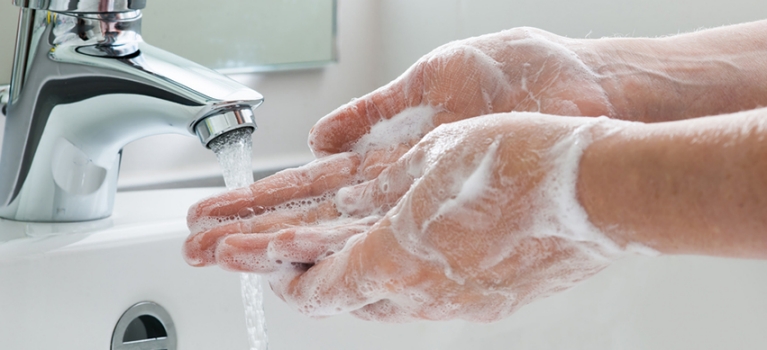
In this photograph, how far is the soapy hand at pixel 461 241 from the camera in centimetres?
42

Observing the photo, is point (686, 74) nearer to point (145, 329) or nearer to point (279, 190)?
point (279, 190)

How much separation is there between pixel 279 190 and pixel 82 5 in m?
0.21

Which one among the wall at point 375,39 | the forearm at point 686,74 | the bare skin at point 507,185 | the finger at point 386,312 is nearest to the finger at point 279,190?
the bare skin at point 507,185

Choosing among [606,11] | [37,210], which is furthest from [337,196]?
[606,11]

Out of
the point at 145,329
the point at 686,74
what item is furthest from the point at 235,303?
the point at 686,74

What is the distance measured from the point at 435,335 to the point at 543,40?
343mm

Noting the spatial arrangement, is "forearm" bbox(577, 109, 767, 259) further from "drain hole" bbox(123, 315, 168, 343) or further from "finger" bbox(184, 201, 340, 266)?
"drain hole" bbox(123, 315, 168, 343)

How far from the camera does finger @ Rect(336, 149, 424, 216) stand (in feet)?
1.67

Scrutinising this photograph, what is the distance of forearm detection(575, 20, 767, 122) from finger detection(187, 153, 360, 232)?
0.23m

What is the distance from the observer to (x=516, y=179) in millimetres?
421

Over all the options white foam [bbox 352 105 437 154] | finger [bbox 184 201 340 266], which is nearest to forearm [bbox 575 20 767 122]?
white foam [bbox 352 105 437 154]

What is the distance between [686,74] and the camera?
2.06 ft

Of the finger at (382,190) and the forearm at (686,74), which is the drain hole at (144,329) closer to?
the finger at (382,190)

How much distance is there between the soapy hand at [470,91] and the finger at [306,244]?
0.40ft
